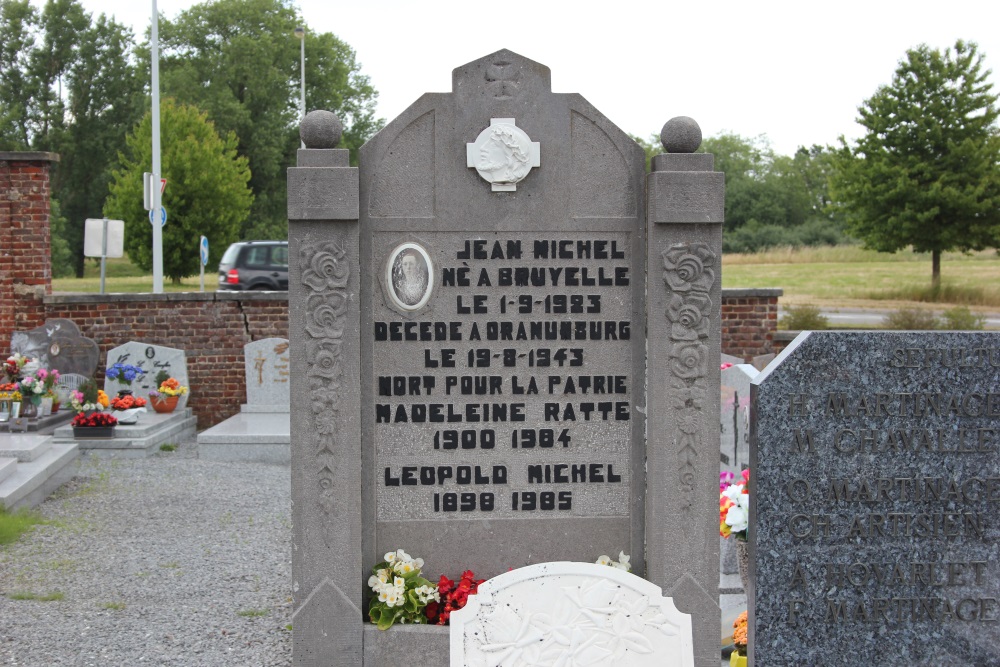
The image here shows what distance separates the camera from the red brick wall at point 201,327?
1333 centimetres

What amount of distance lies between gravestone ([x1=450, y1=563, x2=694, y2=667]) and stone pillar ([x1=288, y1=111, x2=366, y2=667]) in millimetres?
1587

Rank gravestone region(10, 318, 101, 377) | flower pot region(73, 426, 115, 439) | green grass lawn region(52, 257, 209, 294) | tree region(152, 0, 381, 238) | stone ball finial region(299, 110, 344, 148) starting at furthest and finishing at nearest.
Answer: tree region(152, 0, 381, 238), green grass lawn region(52, 257, 209, 294), gravestone region(10, 318, 101, 377), flower pot region(73, 426, 115, 439), stone ball finial region(299, 110, 344, 148)

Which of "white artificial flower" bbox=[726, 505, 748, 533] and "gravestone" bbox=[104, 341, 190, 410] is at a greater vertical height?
"gravestone" bbox=[104, 341, 190, 410]

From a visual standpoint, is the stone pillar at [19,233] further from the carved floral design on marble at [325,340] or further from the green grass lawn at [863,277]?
the green grass lawn at [863,277]

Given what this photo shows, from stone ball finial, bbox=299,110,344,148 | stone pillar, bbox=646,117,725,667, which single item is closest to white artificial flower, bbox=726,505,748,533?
stone pillar, bbox=646,117,725,667

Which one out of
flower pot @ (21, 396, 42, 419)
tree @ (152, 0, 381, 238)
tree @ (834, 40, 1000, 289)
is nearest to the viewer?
flower pot @ (21, 396, 42, 419)

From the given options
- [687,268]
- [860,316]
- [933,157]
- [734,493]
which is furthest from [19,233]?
[933,157]

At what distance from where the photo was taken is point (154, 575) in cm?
647

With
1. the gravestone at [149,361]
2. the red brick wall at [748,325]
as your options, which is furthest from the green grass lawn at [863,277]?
the gravestone at [149,361]

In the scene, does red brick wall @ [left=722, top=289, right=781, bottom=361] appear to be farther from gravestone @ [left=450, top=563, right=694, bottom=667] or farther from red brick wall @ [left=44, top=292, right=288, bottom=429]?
gravestone @ [left=450, top=563, right=694, bottom=667]

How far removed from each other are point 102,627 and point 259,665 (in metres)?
1.11

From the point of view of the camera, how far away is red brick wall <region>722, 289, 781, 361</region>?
13.7m

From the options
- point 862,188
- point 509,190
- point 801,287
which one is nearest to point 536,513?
point 509,190

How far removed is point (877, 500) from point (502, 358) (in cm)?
174
